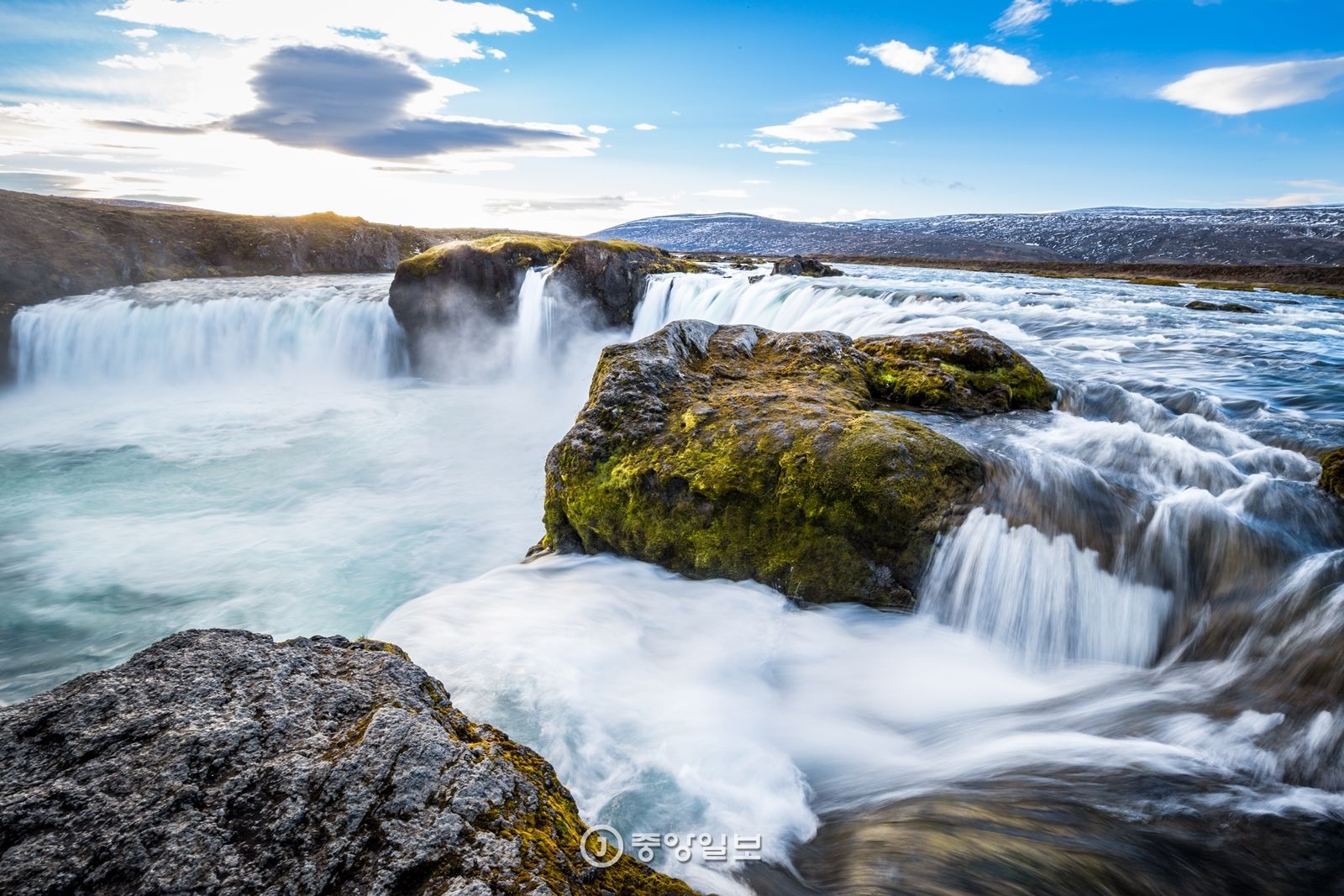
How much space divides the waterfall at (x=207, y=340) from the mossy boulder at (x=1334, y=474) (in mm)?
23441

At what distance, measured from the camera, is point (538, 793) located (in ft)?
7.63

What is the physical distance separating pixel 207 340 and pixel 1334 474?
30.8 meters

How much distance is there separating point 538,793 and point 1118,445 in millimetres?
7377

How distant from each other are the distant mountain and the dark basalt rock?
57017 mm

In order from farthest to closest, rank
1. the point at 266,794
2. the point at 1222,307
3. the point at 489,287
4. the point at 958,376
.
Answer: the point at 489,287 → the point at 1222,307 → the point at 958,376 → the point at 266,794

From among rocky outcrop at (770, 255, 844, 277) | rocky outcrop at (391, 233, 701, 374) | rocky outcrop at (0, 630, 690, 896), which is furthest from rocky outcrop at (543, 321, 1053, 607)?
rocky outcrop at (770, 255, 844, 277)

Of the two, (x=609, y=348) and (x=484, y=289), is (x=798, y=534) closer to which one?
(x=609, y=348)

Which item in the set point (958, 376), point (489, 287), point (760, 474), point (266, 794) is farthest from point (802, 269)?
point (266, 794)

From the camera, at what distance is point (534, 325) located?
69.0 ft

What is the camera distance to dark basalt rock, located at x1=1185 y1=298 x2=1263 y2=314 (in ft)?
62.6

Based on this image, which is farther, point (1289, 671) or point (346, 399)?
point (346, 399)

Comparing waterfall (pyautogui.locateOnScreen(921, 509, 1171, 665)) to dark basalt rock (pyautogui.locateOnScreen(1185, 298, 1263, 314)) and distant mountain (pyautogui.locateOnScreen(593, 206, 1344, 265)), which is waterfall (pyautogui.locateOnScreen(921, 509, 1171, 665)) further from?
distant mountain (pyautogui.locateOnScreen(593, 206, 1344, 265))

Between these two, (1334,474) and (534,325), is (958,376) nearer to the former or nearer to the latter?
(1334,474)

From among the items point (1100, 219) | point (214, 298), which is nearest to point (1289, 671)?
point (214, 298)
